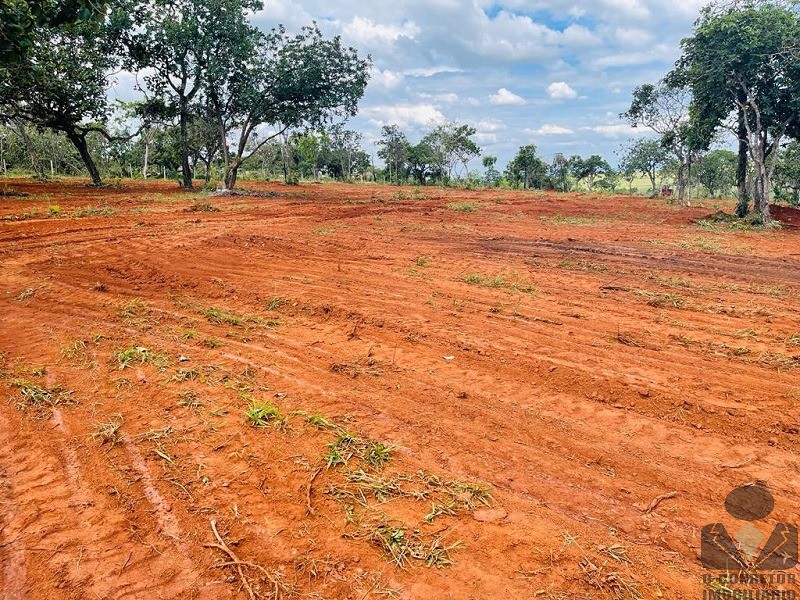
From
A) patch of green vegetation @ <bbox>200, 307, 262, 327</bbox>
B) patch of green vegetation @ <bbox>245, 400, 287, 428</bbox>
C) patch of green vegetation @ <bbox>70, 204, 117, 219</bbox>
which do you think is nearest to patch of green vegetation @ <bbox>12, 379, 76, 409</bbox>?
patch of green vegetation @ <bbox>245, 400, 287, 428</bbox>

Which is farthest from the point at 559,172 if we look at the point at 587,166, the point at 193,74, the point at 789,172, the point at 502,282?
the point at 502,282

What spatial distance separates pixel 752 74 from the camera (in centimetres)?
1554

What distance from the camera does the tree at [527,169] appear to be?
48750mm

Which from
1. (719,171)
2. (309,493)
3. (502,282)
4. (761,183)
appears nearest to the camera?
(309,493)

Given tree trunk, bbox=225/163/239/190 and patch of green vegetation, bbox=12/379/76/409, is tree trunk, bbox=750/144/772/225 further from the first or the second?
tree trunk, bbox=225/163/239/190

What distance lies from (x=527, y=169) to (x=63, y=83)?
43.4 m

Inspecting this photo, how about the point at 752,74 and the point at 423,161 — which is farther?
the point at 423,161

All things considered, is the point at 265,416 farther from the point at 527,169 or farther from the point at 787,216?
the point at 527,169

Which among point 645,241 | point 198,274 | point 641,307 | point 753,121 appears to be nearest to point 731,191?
point 753,121

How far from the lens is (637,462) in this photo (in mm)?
2922

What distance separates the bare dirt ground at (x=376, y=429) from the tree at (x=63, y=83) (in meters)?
A: 15.0

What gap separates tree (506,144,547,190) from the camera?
4875 cm

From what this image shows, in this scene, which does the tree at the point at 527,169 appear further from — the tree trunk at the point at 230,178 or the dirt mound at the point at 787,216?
the tree trunk at the point at 230,178

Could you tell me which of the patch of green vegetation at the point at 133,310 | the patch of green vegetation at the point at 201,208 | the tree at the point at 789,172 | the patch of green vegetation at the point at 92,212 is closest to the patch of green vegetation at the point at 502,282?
the patch of green vegetation at the point at 133,310
